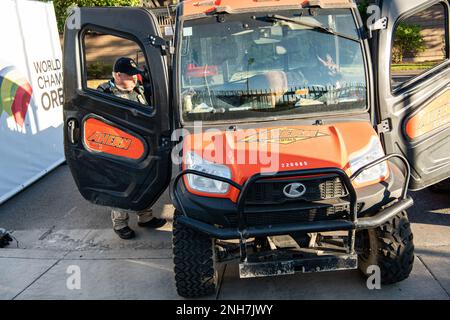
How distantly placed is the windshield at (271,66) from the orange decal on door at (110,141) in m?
0.61

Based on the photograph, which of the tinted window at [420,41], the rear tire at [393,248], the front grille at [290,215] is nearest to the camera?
the front grille at [290,215]

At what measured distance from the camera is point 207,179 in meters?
3.29

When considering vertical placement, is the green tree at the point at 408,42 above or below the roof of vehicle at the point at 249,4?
below

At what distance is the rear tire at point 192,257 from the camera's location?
3391mm

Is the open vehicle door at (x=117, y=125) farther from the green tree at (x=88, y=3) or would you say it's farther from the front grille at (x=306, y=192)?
the green tree at (x=88, y=3)

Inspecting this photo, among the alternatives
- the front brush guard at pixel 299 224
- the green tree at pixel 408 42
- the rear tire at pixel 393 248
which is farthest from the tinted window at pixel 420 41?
the front brush guard at pixel 299 224

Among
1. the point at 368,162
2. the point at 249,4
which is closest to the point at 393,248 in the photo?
the point at 368,162

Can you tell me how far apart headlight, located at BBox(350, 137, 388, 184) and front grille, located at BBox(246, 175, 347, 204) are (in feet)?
0.57

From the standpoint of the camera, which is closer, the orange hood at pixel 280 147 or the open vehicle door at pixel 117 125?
the orange hood at pixel 280 147

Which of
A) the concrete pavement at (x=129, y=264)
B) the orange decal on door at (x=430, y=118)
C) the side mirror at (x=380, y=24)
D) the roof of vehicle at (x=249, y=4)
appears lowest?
the concrete pavement at (x=129, y=264)

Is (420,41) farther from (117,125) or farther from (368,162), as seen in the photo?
(117,125)

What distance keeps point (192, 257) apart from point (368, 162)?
1445 mm

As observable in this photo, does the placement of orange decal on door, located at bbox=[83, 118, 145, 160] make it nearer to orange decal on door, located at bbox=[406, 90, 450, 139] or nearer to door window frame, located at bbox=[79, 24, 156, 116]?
door window frame, located at bbox=[79, 24, 156, 116]

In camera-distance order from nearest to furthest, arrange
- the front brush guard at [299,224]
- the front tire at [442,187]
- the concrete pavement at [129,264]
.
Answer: the front brush guard at [299,224]
the concrete pavement at [129,264]
the front tire at [442,187]
